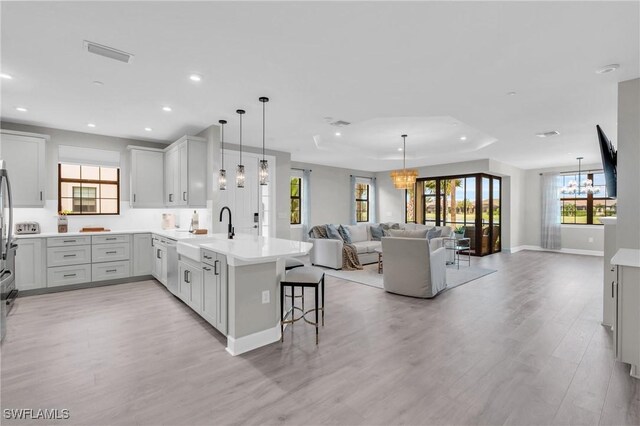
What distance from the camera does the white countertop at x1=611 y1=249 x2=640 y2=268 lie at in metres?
2.37

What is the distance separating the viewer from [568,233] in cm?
911

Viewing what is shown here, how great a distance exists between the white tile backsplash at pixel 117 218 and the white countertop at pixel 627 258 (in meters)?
4.91

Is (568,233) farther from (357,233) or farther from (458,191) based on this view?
(357,233)

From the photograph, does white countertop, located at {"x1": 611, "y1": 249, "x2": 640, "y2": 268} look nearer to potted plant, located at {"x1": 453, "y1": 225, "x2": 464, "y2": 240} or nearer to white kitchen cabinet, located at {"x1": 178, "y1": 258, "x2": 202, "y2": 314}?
white kitchen cabinet, located at {"x1": 178, "y1": 258, "x2": 202, "y2": 314}

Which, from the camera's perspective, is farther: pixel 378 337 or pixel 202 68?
pixel 378 337

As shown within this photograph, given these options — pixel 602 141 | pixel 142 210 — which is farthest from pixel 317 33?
pixel 142 210

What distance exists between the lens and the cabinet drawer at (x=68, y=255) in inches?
182

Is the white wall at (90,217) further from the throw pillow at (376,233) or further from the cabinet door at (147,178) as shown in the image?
the throw pillow at (376,233)

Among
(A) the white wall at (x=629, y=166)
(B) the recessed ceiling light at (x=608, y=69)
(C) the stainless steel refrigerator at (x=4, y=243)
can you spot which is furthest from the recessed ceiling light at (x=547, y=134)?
(C) the stainless steel refrigerator at (x=4, y=243)

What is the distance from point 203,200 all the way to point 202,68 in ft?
8.43

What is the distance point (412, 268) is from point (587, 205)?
7.85 meters

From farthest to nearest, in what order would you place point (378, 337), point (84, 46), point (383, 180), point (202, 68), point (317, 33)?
point (383, 180) < point (378, 337) < point (202, 68) < point (84, 46) < point (317, 33)

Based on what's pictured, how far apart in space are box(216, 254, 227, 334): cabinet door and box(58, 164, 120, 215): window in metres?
3.86

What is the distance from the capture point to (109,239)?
200 inches
